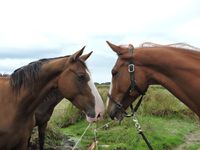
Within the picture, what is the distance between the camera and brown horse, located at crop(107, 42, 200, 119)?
5605 millimetres

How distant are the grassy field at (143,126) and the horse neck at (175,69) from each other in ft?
19.3

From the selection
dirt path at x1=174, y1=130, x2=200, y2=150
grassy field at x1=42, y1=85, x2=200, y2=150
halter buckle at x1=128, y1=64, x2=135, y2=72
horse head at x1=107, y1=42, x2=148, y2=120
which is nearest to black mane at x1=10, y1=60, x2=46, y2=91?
horse head at x1=107, y1=42, x2=148, y2=120

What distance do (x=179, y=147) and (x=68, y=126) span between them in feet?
13.8

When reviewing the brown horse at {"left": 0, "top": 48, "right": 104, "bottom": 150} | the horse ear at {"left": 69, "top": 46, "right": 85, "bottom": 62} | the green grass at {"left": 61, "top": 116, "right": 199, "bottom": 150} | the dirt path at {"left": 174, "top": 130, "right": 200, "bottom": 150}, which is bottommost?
the dirt path at {"left": 174, "top": 130, "right": 200, "bottom": 150}

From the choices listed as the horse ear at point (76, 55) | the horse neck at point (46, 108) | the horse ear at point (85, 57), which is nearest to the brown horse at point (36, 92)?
the horse ear at point (76, 55)

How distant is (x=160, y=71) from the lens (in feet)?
18.8

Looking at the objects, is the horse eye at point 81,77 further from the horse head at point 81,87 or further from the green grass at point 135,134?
the green grass at point 135,134

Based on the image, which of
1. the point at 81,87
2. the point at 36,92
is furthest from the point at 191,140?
the point at 36,92

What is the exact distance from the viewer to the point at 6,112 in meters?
7.05

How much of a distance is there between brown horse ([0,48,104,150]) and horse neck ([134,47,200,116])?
136 centimetres

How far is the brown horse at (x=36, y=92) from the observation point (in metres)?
6.82

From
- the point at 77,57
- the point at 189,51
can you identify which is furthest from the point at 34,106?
the point at 189,51

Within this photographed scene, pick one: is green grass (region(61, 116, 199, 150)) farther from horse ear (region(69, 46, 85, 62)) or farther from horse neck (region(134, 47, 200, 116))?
horse neck (region(134, 47, 200, 116))

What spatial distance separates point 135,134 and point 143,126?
1060 millimetres
